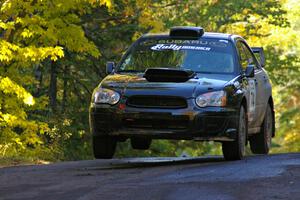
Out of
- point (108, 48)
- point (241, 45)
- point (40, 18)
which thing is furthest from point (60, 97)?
point (241, 45)

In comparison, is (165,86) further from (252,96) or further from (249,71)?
(252,96)

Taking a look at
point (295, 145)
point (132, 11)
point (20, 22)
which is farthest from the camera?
point (295, 145)

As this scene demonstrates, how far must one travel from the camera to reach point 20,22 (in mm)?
17188

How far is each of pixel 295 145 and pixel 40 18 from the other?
28649mm

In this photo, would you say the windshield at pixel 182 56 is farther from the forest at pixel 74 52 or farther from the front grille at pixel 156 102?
the forest at pixel 74 52

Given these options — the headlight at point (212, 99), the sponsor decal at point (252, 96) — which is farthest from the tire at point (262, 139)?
the headlight at point (212, 99)

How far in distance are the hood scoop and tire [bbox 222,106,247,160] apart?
0.91m

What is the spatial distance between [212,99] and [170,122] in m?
0.59

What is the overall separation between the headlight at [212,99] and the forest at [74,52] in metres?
3.70

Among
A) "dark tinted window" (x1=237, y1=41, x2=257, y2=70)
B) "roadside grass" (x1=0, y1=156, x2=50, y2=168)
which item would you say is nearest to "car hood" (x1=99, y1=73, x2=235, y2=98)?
"dark tinted window" (x1=237, y1=41, x2=257, y2=70)

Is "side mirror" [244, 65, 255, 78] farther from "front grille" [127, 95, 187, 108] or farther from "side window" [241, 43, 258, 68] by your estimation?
"front grille" [127, 95, 187, 108]

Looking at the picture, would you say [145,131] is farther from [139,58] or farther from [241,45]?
[241,45]

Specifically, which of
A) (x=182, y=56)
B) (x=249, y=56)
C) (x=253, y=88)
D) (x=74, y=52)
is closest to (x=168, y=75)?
(x=182, y=56)

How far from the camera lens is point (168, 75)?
38.5 ft
